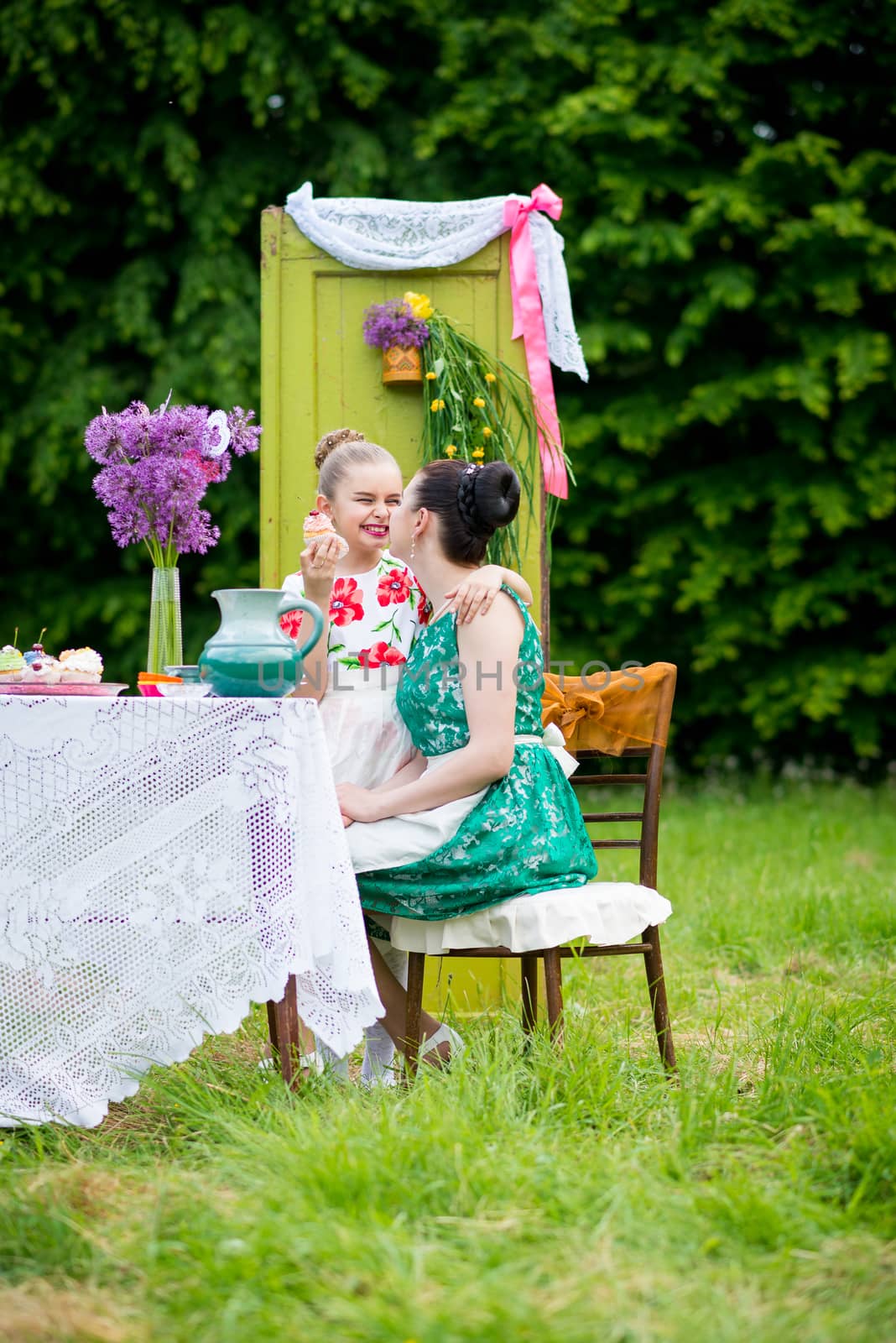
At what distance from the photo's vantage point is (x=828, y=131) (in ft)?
27.4

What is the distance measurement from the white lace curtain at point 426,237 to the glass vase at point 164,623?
1464 millimetres

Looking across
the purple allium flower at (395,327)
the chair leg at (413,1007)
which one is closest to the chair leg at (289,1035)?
the chair leg at (413,1007)

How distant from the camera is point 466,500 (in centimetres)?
287

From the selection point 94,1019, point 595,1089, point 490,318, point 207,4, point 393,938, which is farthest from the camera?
point 207,4

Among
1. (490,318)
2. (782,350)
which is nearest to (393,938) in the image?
(490,318)

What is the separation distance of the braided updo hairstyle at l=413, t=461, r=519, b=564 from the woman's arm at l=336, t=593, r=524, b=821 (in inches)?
7.9

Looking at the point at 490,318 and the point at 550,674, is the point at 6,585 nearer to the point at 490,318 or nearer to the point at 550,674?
the point at 490,318

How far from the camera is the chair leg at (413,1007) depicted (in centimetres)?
282

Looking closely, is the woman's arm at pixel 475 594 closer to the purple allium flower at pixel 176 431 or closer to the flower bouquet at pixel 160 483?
the flower bouquet at pixel 160 483

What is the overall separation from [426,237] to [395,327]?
337 mm

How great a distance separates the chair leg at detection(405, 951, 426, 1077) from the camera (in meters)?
2.82

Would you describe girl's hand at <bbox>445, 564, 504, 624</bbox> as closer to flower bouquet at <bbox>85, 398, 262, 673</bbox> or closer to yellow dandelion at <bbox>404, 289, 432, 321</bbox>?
flower bouquet at <bbox>85, 398, 262, 673</bbox>

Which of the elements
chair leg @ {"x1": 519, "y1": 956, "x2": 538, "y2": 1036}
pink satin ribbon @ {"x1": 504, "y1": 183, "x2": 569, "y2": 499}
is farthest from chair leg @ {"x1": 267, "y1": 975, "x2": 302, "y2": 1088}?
pink satin ribbon @ {"x1": 504, "y1": 183, "x2": 569, "y2": 499}

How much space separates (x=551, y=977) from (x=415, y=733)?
60 centimetres
